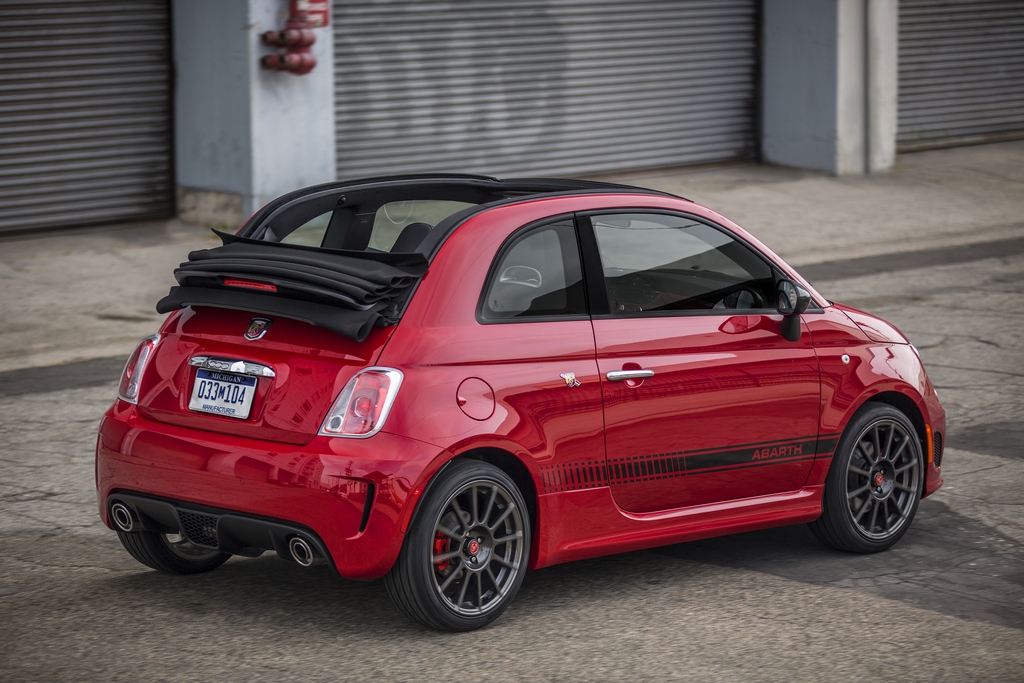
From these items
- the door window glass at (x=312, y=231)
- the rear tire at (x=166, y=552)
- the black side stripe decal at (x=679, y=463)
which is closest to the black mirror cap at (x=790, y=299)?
the black side stripe decal at (x=679, y=463)

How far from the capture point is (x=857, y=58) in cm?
1973

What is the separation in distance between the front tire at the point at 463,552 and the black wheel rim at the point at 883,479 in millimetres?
1678

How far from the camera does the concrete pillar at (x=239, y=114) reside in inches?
565

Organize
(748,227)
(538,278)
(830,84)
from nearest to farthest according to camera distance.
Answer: (538,278) < (748,227) < (830,84)

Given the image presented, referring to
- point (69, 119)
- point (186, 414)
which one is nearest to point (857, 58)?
point (69, 119)

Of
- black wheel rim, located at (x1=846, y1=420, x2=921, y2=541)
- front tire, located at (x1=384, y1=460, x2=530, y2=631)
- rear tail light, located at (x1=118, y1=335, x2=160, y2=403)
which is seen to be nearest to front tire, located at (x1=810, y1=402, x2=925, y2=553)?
black wheel rim, located at (x1=846, y1=420, x2=921, y2=541)

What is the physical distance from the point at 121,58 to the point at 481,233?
10320mm

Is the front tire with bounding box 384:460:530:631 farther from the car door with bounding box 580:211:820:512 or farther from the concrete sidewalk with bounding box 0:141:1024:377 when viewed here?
the concrete sidewalk with bounding box 0:141:1024:377

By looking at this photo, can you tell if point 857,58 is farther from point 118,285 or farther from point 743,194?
point 118,285

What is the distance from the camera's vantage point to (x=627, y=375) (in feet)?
17.8

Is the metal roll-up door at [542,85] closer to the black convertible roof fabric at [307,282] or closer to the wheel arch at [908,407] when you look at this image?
the wheel arch at [908,407]

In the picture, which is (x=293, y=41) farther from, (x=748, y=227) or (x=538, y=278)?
(x=538, y=278)

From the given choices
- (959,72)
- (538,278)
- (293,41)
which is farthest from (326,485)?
(959,72)

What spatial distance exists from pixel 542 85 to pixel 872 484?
40.0 ft
